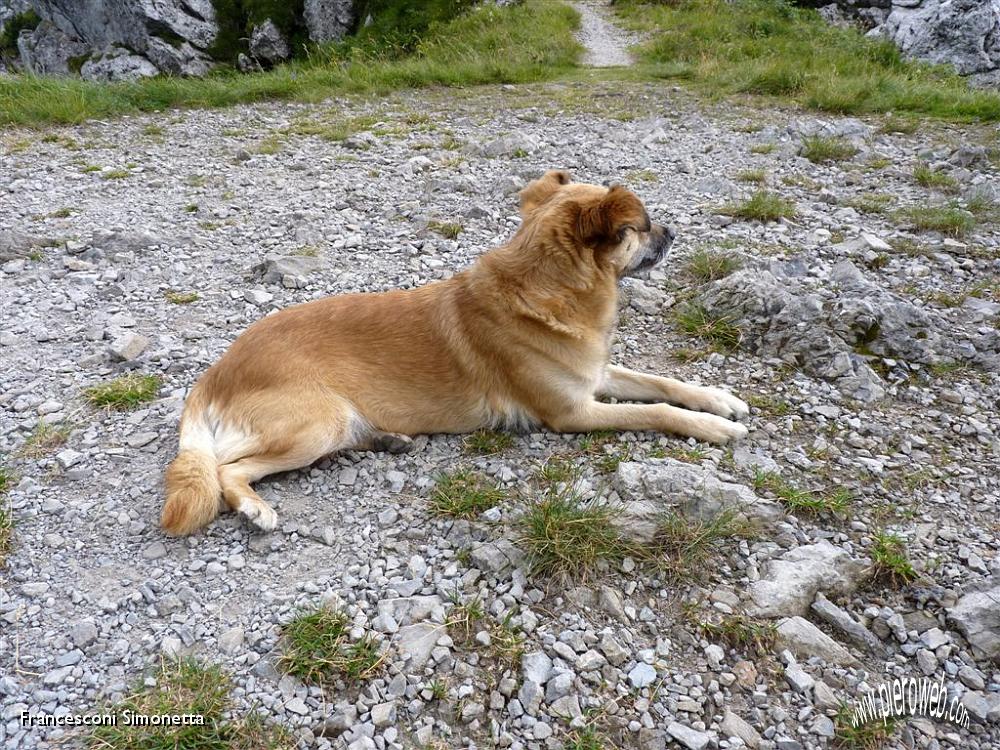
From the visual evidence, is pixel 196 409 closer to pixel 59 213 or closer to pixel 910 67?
pixel 59 213

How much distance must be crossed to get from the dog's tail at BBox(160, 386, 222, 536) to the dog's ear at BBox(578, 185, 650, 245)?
2.80m

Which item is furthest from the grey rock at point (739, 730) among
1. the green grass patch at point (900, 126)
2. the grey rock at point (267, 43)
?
the grey rock at point (267, 43)

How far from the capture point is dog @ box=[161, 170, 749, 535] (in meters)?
4.29

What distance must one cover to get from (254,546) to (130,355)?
107 inches

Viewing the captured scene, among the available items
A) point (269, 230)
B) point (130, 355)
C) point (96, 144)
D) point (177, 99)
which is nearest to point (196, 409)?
point (130, 355)

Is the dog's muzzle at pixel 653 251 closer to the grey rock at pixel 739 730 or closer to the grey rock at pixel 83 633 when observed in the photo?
the grey rock at pixel 739 730

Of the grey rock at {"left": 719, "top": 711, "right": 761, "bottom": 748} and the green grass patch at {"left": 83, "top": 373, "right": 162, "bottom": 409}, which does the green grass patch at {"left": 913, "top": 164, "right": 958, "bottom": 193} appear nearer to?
the grey rock at {"left": 719, "top": 711, "right": 761, "bottom": 748}

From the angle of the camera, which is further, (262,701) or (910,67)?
(910,67)

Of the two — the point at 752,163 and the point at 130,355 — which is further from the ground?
the point at 752,163

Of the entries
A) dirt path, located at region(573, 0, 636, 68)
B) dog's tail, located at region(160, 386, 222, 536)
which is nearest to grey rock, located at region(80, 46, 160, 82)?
dirt path, located at region(573, 0, 636, 68)

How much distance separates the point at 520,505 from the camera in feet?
12.9

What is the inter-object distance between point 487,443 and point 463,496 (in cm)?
67

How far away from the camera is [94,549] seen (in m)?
3.72

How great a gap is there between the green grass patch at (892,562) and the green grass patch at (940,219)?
5.05 metres
